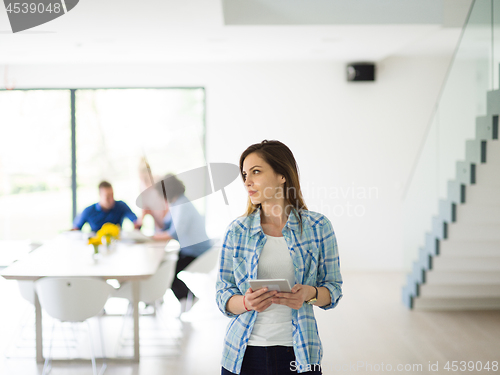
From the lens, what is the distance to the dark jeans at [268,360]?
166 cm

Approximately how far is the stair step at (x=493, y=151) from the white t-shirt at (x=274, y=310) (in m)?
3.14

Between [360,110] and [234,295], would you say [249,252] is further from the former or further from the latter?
[360,110]

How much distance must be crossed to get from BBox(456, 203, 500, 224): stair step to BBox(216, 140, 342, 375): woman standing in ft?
10.3

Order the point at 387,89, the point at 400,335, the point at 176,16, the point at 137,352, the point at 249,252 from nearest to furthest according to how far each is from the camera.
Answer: the point at 249,252 → the point at 137,352 → the point at 176,16 → the point at 400,335 → the point at 387,89

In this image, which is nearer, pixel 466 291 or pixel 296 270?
pixel 296 270

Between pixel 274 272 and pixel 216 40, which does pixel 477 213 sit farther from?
pixel 274 272

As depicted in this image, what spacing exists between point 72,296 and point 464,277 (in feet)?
12.3

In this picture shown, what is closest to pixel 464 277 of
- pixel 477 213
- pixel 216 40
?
pixel 477 213

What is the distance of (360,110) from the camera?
6828mm

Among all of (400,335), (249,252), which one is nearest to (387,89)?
(400,335)

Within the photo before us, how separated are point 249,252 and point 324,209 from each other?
523cm

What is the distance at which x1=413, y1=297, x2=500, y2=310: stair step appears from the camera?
5.16 meters

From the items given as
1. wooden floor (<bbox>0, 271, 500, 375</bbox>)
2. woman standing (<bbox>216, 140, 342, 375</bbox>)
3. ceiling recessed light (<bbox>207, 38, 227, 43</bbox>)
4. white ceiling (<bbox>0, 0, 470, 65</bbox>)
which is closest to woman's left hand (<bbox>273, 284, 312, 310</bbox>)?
woman standing (<bbox>216, 140, 342, 375</bbox>)

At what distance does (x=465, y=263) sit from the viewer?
485 cm
